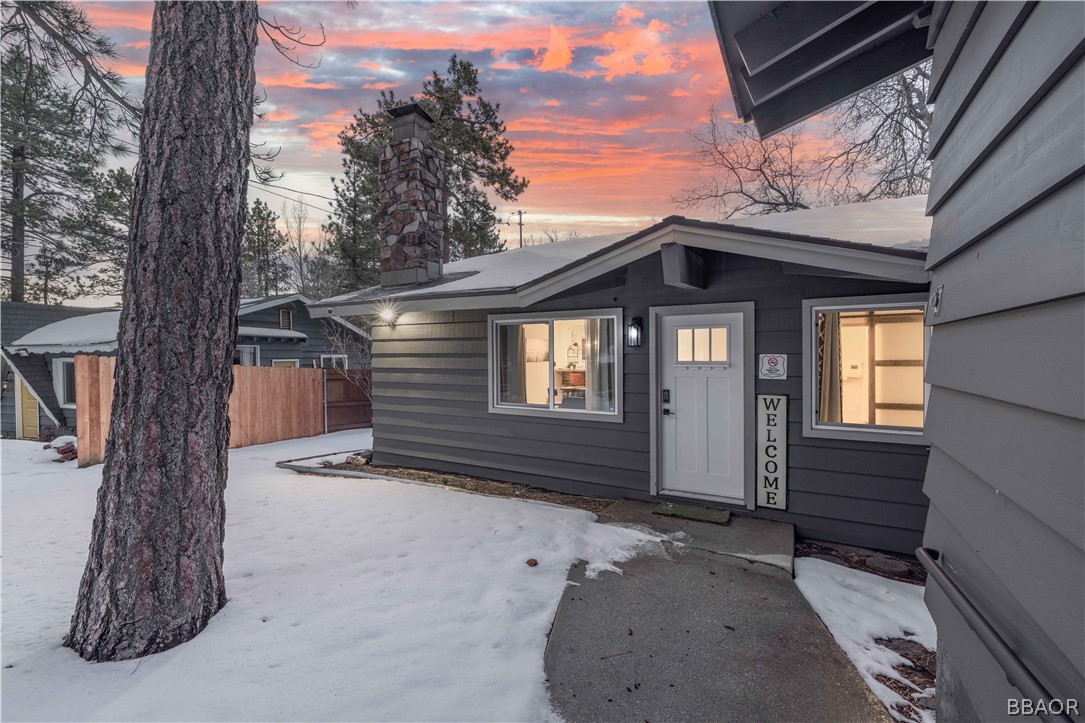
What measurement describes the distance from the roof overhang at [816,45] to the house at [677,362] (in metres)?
1.08

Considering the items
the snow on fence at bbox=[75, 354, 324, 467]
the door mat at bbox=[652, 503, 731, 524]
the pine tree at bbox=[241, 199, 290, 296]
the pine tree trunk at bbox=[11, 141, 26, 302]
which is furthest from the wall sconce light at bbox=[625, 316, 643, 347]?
the pine tree at bbox=[241, 199, 290, 296]

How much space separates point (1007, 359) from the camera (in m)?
1.13

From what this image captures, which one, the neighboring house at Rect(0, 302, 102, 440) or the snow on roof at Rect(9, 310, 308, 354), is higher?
the snow on roof at Rect(9, 310, 308, 354)

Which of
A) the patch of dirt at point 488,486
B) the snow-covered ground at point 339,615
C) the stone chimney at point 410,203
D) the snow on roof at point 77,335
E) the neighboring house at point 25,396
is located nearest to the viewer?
the snow-covered ground at point 339,615

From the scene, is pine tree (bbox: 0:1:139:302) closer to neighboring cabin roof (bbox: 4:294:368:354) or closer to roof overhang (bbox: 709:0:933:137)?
neighboring cabin roof (bbox: 4:294:368:354)

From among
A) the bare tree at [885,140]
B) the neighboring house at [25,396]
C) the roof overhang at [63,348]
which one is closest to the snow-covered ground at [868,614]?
the bare tree at [885,140]

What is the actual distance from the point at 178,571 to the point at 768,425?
4.17m

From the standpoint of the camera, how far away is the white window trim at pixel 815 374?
12.1 feet

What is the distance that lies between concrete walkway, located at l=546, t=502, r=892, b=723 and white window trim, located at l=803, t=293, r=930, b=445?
108 centimetres

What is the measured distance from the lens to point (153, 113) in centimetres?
248

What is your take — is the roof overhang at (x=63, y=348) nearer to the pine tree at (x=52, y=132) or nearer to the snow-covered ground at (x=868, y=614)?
the pine tree at (x=52, y=132)

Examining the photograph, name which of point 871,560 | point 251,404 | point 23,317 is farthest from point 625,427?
point 23,317

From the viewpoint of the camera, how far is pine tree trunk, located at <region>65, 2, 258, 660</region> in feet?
7.73

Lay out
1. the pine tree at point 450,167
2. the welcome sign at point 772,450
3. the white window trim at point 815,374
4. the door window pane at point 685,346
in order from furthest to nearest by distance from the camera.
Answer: the pine tree at point 450,167 → the door window pane at point 685,346 → the welcome sign at point 772,450 → the white window trim at point 815,374
